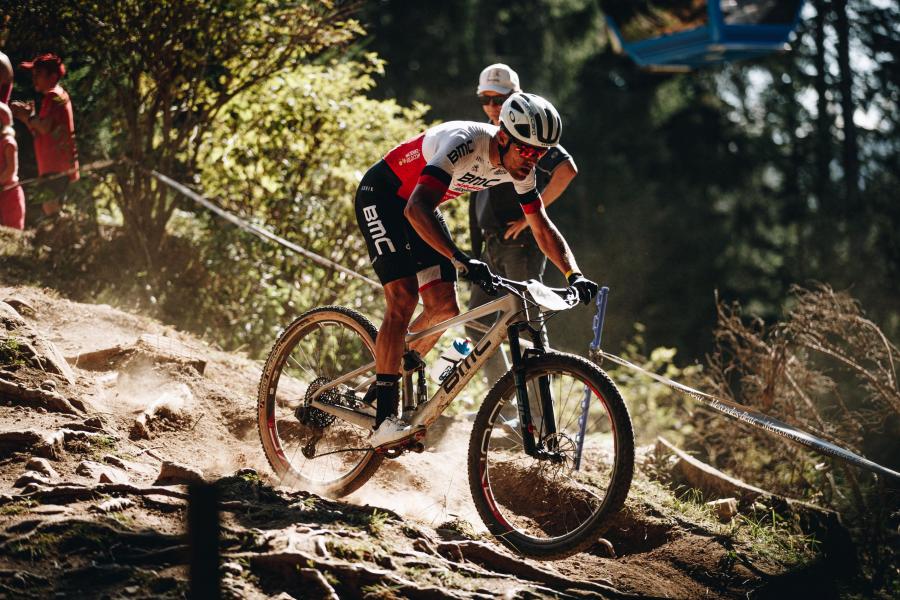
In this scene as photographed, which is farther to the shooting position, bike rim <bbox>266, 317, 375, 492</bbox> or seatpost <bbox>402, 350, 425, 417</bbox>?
bike rim <bbox>266, 317, 375, 492</bbox>

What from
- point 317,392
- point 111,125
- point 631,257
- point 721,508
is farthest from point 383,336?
point 631,257

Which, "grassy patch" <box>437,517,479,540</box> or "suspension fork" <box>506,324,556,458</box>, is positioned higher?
"suspension fork" <box>506,324,556,458</box>

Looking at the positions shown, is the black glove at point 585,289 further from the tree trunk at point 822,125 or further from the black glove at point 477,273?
the tree trunk at point 822,125

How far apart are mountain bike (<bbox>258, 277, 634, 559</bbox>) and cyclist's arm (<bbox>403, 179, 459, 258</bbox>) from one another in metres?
0.32

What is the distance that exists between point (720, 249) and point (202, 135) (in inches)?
925

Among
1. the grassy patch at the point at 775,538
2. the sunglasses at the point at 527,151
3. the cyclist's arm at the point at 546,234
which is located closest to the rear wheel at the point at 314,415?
the cyclist's arm at the point at 546,234

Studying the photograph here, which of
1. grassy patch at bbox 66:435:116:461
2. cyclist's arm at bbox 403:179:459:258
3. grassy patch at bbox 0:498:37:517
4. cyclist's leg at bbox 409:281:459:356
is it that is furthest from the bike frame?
grassy patch at bbox 0:498:37:517

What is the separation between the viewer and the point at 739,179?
31.1 meters

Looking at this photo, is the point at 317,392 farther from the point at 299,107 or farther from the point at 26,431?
the point at 299,107

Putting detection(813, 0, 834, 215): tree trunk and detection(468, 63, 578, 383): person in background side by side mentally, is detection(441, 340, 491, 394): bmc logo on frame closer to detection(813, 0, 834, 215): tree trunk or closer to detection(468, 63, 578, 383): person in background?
detection(468, 63, 578, 383): person in background

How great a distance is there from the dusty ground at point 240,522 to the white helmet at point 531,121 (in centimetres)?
199

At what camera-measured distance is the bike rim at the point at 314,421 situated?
17.6ft

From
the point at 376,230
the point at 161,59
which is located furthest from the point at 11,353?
the point at 161,59

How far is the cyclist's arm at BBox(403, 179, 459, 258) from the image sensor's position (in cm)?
441
